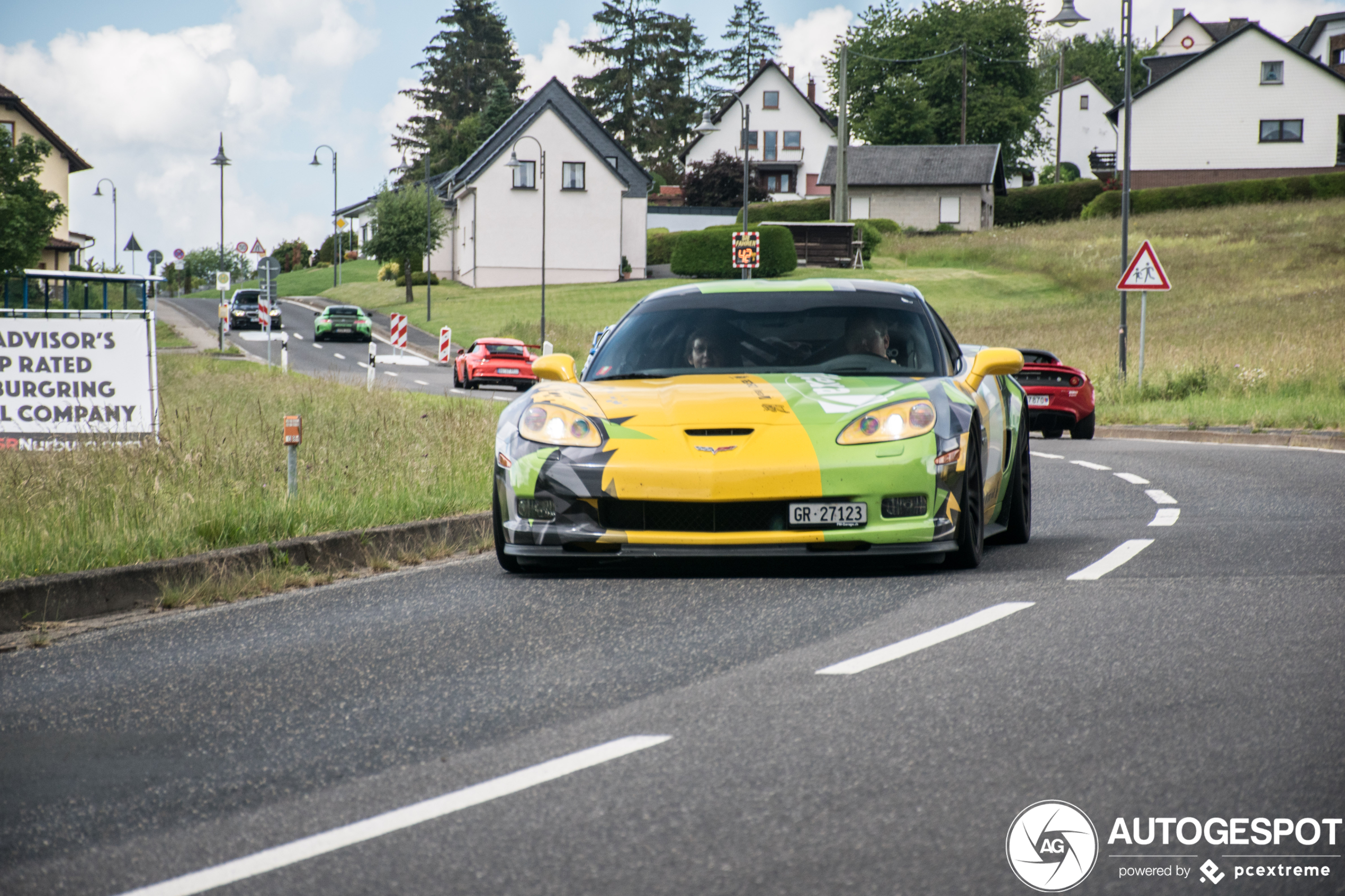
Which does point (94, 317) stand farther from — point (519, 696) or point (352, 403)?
point (519, 696)

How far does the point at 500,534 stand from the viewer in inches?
294

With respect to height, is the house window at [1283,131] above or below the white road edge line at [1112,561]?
above

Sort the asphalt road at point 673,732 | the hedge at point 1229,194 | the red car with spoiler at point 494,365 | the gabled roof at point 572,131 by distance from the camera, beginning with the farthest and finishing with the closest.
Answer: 1. the gabled roof at point 572,131
2. the hedge at point 1229,194
3. the red car with spoiler at point 494,365
4. the asphalt road at point 673,732

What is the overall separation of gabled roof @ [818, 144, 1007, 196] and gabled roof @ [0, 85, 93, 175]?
4151cm

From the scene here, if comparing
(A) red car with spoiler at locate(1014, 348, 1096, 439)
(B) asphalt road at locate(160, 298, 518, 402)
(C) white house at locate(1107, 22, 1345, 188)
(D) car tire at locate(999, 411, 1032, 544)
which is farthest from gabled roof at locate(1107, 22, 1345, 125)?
(D) car tire at locate(999, 411, 1032, 544)

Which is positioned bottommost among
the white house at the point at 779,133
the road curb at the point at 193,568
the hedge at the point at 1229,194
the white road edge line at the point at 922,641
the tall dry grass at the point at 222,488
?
the road curb at the point at 193,568

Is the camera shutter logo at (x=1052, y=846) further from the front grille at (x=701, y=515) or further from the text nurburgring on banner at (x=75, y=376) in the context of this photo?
the text nurburgring on banner at (x=75, y=376)

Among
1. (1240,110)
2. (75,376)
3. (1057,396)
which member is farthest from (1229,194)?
(75,376)

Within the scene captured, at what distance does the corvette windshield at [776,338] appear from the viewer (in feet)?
26.3

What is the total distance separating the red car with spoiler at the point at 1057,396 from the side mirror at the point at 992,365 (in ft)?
44.3

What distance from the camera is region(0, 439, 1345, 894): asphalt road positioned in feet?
10.8

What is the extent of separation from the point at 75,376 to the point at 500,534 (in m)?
7.01

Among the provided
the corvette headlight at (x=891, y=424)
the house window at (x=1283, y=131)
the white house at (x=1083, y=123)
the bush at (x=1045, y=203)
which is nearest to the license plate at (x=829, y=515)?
the corvette headlight at (x=891, y=424)

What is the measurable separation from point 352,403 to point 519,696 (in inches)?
601
